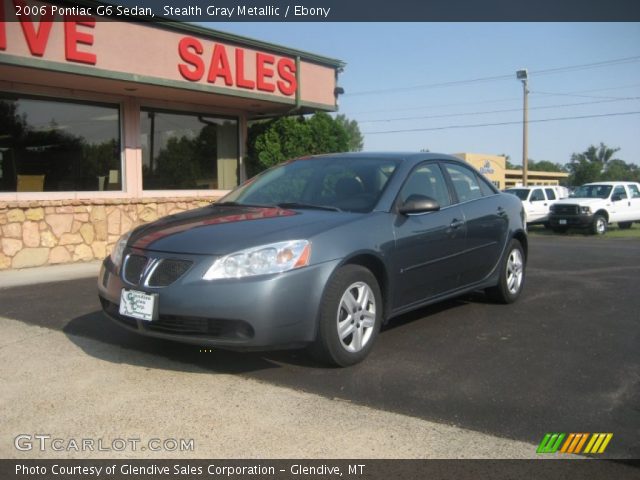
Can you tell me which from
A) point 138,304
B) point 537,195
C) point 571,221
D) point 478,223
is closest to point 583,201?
point 571,221

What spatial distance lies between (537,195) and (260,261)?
64.6 ft

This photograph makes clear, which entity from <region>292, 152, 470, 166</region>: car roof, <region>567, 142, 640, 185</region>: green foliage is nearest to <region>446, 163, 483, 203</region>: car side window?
<region>292, 152, 470, 166</region>: car roof

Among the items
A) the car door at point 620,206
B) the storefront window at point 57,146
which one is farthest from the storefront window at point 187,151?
the car door at point 620,206

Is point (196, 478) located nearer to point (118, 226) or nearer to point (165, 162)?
point (118, 226)

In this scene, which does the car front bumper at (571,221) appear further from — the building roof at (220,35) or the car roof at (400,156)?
the car roof at (400,156)

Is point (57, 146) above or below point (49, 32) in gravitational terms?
below

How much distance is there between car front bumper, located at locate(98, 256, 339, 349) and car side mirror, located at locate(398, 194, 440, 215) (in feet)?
3.49

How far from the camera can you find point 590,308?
6234mm

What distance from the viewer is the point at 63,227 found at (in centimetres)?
999

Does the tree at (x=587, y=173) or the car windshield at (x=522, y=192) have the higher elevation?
the tree at (x=587, y=173)

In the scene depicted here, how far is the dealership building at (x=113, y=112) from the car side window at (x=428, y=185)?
20.4ft

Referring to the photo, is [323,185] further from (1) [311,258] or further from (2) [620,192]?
(2) [620,192]

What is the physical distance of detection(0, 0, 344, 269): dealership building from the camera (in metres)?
9.23

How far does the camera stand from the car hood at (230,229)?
3.95 m
